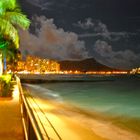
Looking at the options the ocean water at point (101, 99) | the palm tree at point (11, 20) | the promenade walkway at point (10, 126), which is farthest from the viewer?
the ocean water at point (101, 99)

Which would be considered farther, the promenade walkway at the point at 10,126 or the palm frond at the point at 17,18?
the palm frond at the point at 17,18

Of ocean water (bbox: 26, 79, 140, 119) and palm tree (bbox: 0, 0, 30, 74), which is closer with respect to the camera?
palm tree (bbox: 0, 0, 30, 74)

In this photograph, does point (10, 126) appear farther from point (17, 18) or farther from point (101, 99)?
point (101, 99)

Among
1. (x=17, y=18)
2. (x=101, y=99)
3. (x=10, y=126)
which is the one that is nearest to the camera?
(x=10, y=126)

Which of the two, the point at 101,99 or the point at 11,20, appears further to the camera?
the point at 101,99

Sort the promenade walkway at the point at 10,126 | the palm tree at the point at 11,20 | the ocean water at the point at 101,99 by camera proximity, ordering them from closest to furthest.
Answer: the promenade walkway at the point at 10,126 → the palm tree at the point at 11,20 → the ocean water at the point at 101,99

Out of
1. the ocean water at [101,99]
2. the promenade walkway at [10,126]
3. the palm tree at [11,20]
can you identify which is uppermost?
the palm tree at [11,20]

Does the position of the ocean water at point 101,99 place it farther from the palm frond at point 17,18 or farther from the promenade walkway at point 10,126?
the promenade walkway at point 10,126

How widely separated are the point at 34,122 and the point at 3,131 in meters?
4.44

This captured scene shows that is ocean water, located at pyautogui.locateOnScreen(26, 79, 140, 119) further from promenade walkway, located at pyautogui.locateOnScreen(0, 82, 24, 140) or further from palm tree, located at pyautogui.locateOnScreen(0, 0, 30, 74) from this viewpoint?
promenade walkway, located at pyautogui.locateOnScreen(0, 82, 24, 140)

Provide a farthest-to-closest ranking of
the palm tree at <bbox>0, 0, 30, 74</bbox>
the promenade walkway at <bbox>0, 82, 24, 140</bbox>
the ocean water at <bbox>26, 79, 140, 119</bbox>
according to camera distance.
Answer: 1. the ocean water at <bbox>26, 79, 140, 119</bbox>
2. the palm tree at <bbox>0, 0, 30, 74</bbox>
3. the promenade walkway at <bbox>0, 82, 24, 140</bbox>

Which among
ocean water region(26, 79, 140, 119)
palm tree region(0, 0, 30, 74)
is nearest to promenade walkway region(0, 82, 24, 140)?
palm tree region(0, 0, 30, 74)

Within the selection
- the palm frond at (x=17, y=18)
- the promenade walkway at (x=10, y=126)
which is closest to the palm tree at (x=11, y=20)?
the palm frond at (x=17, y=18)

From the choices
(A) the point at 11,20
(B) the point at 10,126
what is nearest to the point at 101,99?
(A) the point at 11,20
